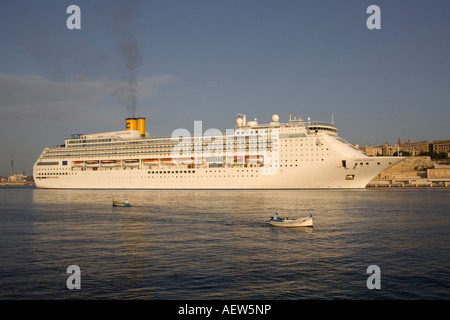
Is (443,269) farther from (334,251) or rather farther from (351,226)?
(351,226)

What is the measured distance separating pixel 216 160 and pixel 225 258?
5558cm

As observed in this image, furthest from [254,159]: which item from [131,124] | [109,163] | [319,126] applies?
[131,124]

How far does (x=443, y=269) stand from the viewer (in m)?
17.7

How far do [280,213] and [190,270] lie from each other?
20.6 m

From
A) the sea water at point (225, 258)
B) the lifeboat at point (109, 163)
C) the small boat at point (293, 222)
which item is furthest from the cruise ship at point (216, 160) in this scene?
A: the small boat at point (293, 222)

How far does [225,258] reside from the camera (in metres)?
20.0

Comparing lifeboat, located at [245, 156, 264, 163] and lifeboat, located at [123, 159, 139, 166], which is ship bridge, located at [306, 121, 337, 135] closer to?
lifeboat, located at [245, 156, 264, 163]

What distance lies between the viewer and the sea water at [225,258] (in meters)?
15.0

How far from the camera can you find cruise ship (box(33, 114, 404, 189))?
65875 millimetres

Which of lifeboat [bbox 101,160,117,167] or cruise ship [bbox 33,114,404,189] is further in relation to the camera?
lifeboat [bbox 101,160,117,167]

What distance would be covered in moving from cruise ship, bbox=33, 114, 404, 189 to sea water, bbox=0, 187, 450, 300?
31.1 meters

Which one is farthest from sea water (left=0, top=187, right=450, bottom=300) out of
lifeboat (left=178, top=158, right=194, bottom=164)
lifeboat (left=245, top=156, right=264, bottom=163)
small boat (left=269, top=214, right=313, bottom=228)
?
lifeboat (left=178, top=158, right=194, bottom=164)

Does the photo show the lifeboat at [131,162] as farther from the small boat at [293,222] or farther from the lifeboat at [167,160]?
the small boat at [293,222]
